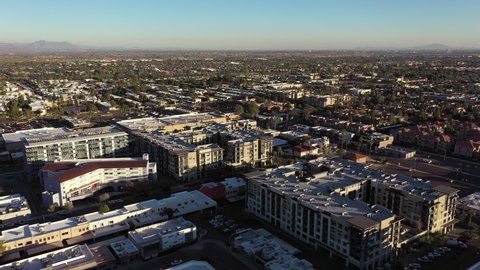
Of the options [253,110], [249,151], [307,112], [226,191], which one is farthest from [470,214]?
[253,110]

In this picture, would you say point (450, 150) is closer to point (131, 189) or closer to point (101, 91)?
point (131, 189)

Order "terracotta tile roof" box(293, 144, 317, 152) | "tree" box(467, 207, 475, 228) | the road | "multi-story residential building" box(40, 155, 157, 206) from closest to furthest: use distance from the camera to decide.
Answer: "tree" box(467, 207, 475, 228), "multi-story residential building" box(40, 155, 157, 206), the road, "terracotta tile roof" box(293, 144, 317, 152)

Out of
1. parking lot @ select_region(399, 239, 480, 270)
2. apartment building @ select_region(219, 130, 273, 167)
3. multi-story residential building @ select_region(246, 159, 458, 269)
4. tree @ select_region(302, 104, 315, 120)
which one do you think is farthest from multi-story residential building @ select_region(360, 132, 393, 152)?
parking lot @ select_region(399, 239, 480, 270)

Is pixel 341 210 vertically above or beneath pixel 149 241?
above

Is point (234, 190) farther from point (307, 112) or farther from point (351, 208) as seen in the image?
point (307, 112)

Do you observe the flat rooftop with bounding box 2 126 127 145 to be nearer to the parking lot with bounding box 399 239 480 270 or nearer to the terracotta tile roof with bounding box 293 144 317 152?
the terracotta tile roof with bounding box 293 144 317 152

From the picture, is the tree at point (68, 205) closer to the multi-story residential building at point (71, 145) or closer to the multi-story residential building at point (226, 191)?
the multi-story residential building at point (226, 191)

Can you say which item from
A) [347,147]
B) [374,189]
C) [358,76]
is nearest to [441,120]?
[347,147]
